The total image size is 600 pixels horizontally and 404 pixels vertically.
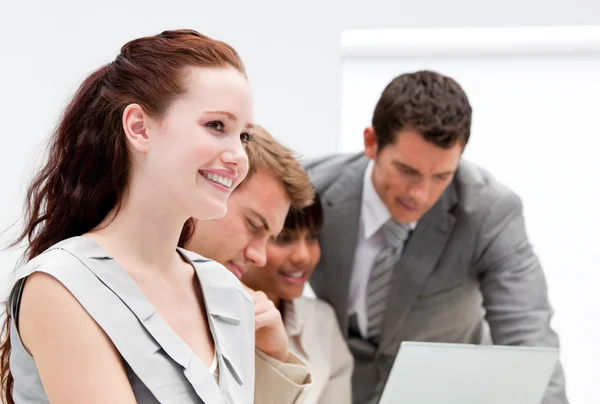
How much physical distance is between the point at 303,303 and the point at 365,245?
307mm

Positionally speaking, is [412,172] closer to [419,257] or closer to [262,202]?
[419,257]

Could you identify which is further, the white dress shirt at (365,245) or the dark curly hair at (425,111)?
the white dress shirt at (365,245)

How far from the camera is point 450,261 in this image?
254 centimetres

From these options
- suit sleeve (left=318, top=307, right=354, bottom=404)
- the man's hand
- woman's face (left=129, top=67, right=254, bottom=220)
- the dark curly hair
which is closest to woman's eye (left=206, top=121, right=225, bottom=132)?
woman's face (left=129, top=67, right=254, bottom=220)

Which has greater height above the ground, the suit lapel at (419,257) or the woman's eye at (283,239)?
the woman's eye at (283,239)

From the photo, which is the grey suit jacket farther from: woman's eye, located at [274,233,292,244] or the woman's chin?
the woman's chin

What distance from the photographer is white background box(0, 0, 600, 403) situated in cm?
297

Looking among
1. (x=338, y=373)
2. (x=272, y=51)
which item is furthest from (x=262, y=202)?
(x=272, y=51)

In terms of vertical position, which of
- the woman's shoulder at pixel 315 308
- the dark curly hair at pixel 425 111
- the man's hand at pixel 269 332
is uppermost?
the dark curly hair at pixel 425 111

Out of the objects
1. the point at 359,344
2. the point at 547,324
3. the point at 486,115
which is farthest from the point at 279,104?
the point at 547,324

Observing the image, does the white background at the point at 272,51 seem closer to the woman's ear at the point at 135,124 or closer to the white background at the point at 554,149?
the white background at the point at 554,149

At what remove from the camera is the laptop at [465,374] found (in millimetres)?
1619

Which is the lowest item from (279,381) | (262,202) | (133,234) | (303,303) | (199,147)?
Result: (303,303)

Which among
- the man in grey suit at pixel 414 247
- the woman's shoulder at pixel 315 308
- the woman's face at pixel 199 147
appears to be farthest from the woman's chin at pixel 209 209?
the man in grey suit at pixel 414 247
